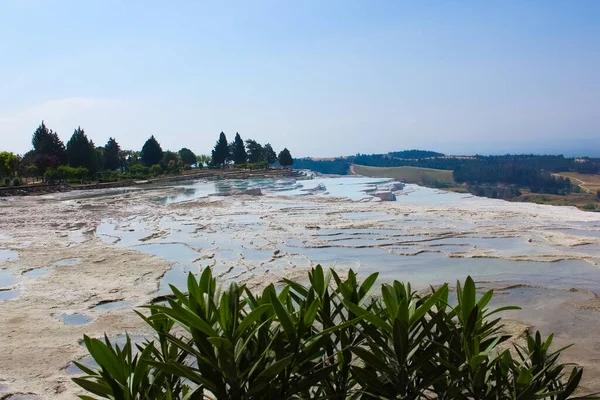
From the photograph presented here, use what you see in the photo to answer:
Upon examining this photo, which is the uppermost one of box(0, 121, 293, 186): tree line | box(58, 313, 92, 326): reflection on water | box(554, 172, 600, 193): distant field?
A: box(0, 121, 293, 186): tree line

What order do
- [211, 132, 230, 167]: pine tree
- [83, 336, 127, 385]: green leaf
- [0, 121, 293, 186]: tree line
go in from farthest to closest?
[211, 132, 230, 167]: pine tree → [0, 121, 293, 186]: tree line → [83, 336, 127, 385]: green leaf

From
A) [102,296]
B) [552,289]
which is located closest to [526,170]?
[552,289]

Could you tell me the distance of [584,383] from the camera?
3.54 meters

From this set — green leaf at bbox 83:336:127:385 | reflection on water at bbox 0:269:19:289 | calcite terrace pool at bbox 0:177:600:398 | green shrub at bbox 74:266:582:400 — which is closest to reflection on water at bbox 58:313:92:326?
calcite terrace pool at bbox 0:177:600:398

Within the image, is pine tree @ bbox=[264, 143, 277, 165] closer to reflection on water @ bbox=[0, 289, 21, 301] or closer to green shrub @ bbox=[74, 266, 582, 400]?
reflection on water @ bbox=[0, 289, 21, 301]

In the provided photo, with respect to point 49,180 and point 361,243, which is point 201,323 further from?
point 49,180

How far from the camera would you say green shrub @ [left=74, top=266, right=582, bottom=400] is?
137 centimetres

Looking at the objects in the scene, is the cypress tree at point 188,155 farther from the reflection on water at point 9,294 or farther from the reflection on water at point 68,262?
the reflection on water at point 9,294

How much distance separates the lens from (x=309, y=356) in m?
1.53

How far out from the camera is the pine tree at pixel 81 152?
3981cm

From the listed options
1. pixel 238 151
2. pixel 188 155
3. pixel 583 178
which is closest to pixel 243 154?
pixel 238 151

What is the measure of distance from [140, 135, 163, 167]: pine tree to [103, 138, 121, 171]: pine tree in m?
2.54

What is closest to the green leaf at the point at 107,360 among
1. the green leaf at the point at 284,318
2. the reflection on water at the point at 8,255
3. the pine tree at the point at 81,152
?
A: the green leaf at the point at 284,318

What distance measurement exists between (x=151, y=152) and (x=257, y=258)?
4498 cm
